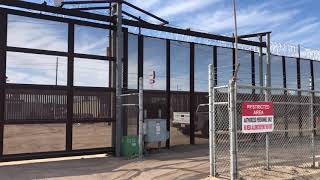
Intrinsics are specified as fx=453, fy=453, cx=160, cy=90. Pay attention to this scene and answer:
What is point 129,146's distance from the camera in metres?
14.9

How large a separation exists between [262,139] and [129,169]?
8887 millimetres

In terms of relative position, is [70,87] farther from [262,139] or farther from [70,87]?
[262,139]

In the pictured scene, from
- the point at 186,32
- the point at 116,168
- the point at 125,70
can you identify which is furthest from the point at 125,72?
the point at 116,168

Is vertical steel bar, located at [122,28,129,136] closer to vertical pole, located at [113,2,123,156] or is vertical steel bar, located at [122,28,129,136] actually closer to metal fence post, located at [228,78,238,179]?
vertical pole, located at [113,2,123,156]

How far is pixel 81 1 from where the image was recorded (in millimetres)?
15000

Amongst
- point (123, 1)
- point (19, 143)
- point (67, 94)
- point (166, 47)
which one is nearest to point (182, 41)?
point (166, 47)

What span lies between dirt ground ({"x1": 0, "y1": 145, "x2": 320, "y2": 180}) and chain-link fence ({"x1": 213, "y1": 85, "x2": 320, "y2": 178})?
0.42 m

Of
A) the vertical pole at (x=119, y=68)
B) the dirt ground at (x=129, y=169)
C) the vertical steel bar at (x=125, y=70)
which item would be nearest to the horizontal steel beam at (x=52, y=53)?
the vertical pole at (x=119, y=68)

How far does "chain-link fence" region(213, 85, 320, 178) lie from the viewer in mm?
10727

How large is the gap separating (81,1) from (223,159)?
6884mm

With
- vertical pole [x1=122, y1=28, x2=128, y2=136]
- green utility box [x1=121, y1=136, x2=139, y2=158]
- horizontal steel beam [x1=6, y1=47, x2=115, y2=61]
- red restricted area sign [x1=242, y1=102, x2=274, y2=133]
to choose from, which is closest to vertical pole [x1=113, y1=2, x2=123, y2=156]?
green utility box [x1=121, y1=136, x2=139, y2=158]

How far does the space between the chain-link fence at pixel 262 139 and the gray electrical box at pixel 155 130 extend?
6.41 feet

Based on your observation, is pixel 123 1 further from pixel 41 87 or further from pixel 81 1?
pixel 41 87

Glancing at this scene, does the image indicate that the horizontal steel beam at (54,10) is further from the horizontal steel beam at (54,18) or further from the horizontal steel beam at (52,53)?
the horizontal steel beam at (52,53)
